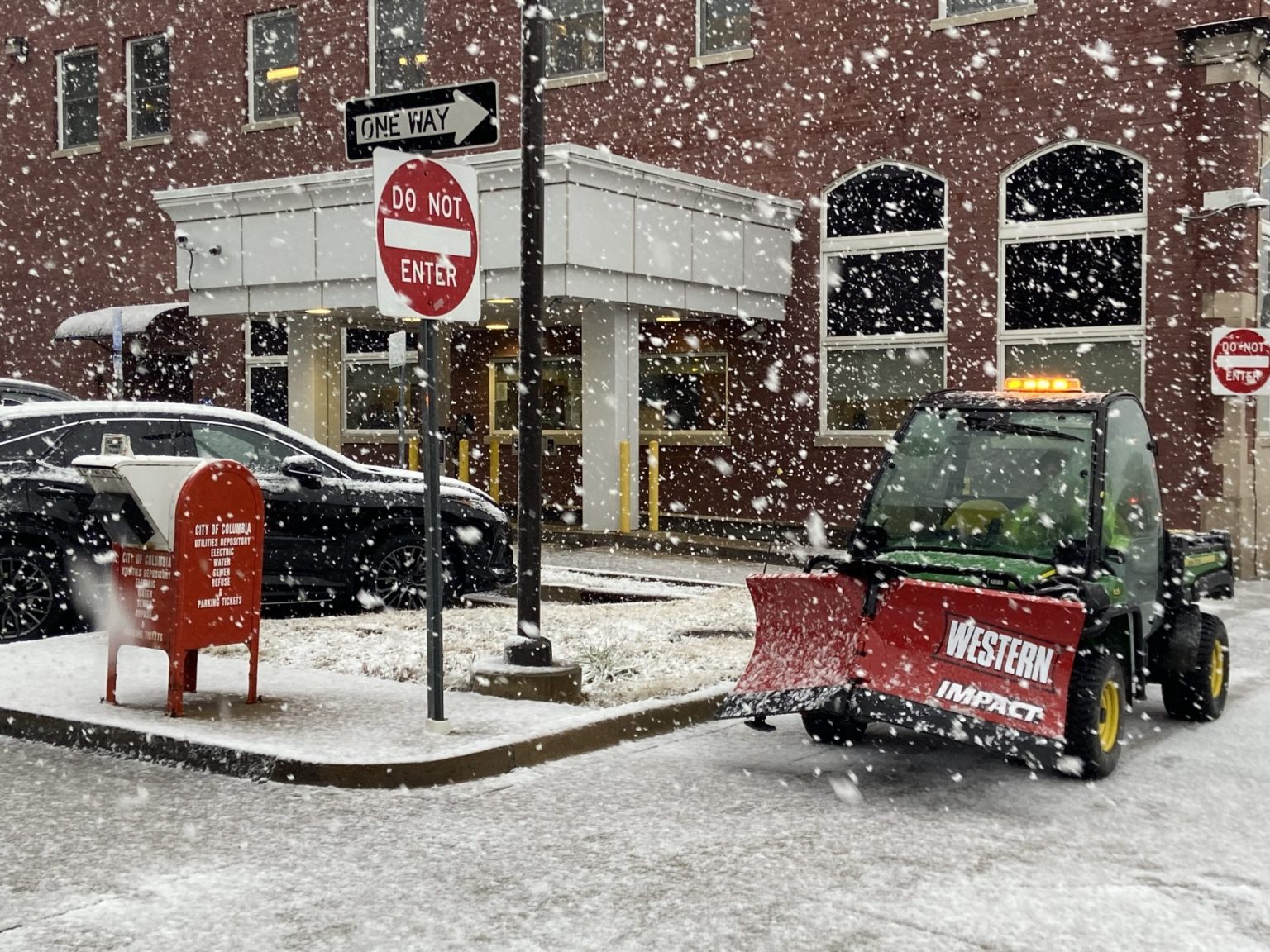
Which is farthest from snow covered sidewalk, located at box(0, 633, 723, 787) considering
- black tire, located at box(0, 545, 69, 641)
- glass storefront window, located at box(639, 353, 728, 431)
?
glass storefront window, located at box(639, 353, 728, 431)

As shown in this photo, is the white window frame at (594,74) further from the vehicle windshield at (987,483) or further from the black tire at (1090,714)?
the black tire at (1090,714)

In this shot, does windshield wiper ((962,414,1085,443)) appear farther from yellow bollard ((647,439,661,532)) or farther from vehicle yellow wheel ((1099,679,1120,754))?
yellow bollard ((647,439,661,532))

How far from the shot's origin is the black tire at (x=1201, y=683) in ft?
26.9

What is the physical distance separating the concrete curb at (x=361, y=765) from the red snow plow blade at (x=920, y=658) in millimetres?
835

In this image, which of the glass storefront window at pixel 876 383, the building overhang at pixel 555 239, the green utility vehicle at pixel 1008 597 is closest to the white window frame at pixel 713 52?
the building overhang at pixel 555 239

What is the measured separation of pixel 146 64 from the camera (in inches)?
1105

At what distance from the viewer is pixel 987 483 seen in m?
7.80

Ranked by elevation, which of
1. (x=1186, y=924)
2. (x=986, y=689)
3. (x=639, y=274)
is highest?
(x=639, y=274)

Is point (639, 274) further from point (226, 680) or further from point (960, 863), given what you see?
point (960, 863)

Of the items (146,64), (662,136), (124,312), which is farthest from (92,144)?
(662,136)

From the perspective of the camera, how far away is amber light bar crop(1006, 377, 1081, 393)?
25.9ft

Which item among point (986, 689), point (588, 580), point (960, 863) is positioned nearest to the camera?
point (960, 863)

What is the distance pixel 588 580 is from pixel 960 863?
8983 mm

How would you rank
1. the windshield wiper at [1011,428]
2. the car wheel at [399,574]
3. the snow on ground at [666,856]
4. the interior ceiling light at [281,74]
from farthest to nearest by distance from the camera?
the interior ceiling light at [281,74] → the car wheel at [399,574] → the windshield wiper at [1011,428] → the snow on ground at [666,856]
